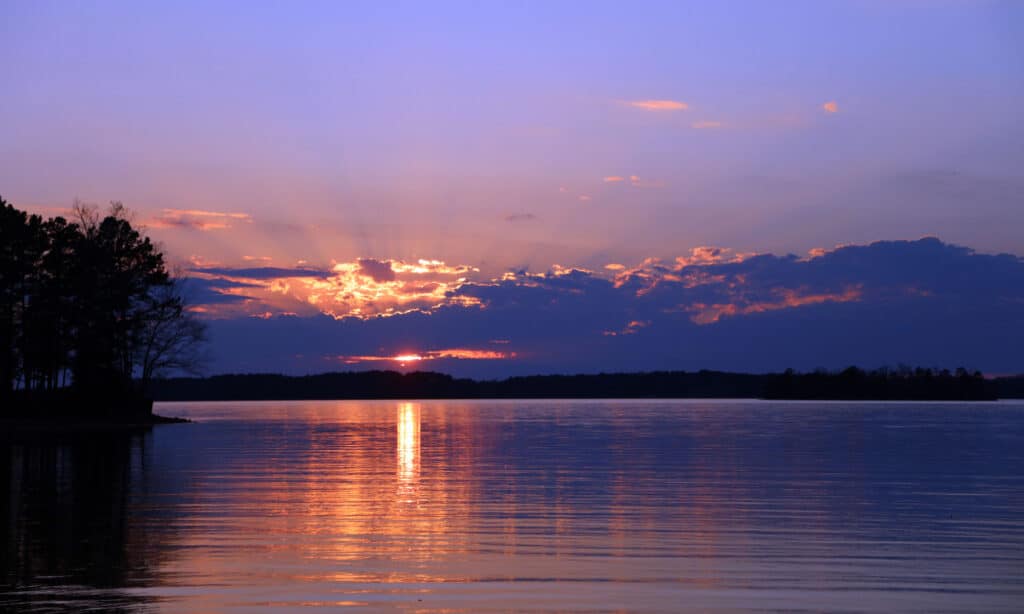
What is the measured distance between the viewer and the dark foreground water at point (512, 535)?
50.6 feet

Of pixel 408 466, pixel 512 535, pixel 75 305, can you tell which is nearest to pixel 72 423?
pixel 75 305

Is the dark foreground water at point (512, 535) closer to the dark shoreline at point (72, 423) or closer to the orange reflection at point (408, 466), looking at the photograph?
the orange reflection at point (408, 466)

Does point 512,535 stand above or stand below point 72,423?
below

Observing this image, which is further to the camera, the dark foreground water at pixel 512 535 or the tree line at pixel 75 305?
the tree line at pixel 75 305

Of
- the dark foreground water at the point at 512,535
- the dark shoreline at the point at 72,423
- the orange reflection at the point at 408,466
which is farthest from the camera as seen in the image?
the dark shoreline at the point at 72,423

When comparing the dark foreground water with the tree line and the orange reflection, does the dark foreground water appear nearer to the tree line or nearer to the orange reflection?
the orange reflection

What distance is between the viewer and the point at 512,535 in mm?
21906

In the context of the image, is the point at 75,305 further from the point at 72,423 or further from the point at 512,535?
the point at 512,535

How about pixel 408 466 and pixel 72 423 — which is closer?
pixel 408 466

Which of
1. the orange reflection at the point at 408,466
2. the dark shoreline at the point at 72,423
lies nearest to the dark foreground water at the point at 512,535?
the orange reflection at the point at 408,466

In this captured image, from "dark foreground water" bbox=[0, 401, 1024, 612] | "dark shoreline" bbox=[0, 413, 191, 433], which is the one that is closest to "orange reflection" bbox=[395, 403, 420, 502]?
"dark foreground water" bbox=[0, 401, 1024, 612]

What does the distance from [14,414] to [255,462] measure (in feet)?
135

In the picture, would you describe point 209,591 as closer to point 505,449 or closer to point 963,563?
point 963,563

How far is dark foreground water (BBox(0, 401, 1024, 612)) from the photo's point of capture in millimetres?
15438
